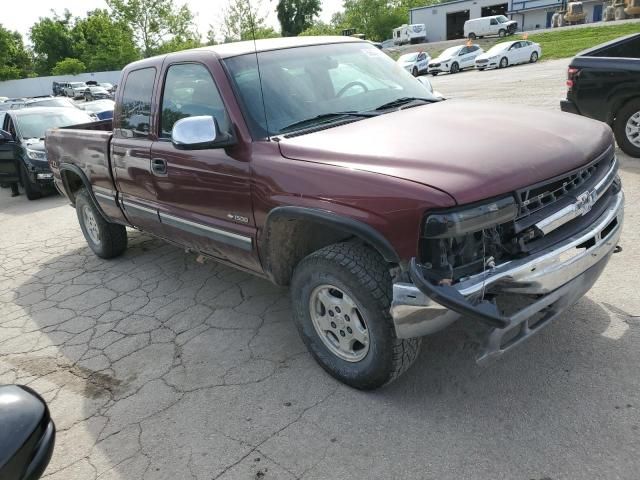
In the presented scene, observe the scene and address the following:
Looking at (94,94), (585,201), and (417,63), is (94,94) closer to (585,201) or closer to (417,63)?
(417,63)

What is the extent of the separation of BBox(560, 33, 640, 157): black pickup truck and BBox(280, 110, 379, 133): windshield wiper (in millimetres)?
4828

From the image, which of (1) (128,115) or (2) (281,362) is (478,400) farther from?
(1) (128,115)

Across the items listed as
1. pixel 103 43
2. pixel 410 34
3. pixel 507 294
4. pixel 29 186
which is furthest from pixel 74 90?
pixel 507 294

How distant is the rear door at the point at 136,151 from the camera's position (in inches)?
164

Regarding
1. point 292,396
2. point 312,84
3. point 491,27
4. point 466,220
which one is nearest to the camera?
point 466,220

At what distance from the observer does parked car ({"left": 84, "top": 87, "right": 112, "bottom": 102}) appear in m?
34.8

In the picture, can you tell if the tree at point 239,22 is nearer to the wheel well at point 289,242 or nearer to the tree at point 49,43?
the wheel well at point 289,242

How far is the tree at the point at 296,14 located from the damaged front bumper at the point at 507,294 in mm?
80356

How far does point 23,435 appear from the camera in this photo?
5.07ft

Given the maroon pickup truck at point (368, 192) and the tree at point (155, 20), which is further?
the tree at point (155, 20)

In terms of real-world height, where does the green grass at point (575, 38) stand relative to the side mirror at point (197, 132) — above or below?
below

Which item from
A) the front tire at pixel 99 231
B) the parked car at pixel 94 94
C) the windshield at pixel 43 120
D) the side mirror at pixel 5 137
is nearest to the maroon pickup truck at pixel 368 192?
the front tire at pixel 99 231

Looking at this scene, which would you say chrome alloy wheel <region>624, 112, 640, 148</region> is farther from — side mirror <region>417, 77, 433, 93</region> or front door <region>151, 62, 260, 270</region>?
front door <region>151, 62, 260, 270</region>

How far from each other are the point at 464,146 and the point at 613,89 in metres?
5.27
